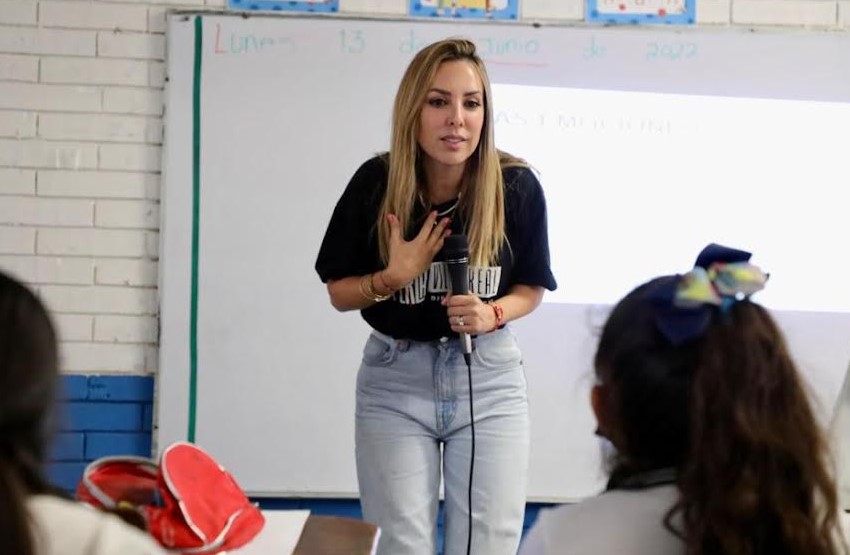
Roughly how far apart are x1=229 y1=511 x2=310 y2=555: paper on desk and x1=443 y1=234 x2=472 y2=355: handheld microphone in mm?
541

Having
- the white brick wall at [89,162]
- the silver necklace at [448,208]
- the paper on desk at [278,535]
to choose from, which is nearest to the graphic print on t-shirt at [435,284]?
the silver necklace at [448,208]

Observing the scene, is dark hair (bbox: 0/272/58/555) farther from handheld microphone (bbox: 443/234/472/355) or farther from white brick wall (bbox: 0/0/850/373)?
white brick wall (bbox: 0/0/850/373)

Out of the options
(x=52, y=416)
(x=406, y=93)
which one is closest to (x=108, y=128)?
(x=406, y=93)

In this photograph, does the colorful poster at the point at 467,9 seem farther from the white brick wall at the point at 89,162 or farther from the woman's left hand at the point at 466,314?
the woman's left hand at the point at 466,314

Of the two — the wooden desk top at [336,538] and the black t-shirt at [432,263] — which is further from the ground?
the black t-shirt at [432,263]

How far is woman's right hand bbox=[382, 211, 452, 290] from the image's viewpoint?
6.89ft

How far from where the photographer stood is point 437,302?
217 centimetres

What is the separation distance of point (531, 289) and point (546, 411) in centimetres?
126

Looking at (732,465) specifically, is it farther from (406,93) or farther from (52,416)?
(406,93)

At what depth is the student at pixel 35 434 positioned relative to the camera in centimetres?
99

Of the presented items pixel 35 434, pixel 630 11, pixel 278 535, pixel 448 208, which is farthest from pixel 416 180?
pixel 630 11

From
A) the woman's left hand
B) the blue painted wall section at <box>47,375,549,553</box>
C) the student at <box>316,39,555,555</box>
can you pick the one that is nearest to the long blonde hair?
the student at <box>316,39,555,555</box>

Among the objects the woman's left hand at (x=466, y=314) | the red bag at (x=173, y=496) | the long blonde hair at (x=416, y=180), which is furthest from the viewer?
the long blonde hair at (x=416, y=180)

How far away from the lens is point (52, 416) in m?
1.06
